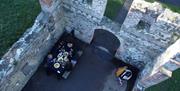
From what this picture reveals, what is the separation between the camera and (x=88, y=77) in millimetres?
13828

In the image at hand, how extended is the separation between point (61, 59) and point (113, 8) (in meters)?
4.88

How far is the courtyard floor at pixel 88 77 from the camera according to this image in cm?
1341

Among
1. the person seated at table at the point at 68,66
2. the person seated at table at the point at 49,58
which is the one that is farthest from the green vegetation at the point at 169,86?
the person seated at table at the point at 49,58

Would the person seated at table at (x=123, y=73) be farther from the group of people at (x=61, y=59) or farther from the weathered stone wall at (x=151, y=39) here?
the group of people at (x=61, y=59)

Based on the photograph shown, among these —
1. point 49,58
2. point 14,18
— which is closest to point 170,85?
point 49,58

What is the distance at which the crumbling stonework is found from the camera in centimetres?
1016

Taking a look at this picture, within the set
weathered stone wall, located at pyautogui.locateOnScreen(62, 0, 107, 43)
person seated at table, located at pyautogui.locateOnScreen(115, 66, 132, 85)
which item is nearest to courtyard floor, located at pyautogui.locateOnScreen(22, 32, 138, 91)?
person seated at table, located at pyautogui.locateOnScreen(115, 66, 132, 85)

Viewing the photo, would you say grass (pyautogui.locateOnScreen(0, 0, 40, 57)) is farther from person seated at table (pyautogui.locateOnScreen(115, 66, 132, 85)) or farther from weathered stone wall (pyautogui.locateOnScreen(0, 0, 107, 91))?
person seated at table (pyautogui.locateOnScreen(115, 66, 132, 85))

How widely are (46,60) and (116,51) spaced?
4030 millimetres

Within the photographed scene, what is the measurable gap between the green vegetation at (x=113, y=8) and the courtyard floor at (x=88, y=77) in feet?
7.35

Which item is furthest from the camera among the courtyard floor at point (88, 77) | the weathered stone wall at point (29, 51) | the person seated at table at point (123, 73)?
the person seated at table at point (123, 73)

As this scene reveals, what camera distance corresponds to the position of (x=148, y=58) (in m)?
12.9

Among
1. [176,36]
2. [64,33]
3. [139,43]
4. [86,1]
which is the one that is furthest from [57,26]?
[176,36]

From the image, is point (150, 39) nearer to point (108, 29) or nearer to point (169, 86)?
point (108, 29)
